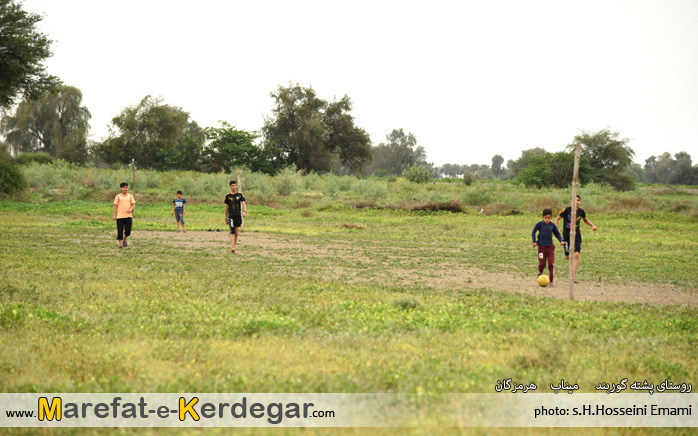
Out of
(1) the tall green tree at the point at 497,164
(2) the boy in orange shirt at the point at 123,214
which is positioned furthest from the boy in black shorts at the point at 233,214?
(1) the tall green tree at the point at 497,164

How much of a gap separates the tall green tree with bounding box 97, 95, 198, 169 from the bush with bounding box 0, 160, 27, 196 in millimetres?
35726

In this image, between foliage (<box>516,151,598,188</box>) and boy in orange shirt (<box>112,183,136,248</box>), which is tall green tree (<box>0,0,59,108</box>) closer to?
boy in orange shirt (<box>112,183,136,248</box>)

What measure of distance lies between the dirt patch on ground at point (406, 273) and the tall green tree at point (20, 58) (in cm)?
1359

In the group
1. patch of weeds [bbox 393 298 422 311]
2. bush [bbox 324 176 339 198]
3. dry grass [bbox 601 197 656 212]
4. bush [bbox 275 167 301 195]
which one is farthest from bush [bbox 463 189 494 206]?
patch of weeds [bbox 393 298 422 311]

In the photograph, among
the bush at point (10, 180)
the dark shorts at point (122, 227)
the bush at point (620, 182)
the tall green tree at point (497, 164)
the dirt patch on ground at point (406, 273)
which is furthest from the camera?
the tall green tree at point (497, 164)

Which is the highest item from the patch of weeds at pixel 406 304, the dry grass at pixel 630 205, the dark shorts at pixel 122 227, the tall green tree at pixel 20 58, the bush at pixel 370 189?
the tall green tree at pixel 20 58

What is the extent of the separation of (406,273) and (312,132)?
59.5 metres

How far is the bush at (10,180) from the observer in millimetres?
38500

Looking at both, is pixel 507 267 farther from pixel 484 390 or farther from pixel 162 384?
pixel 162 384

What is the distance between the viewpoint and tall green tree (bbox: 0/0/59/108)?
2874 cm

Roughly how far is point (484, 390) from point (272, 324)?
3323mm

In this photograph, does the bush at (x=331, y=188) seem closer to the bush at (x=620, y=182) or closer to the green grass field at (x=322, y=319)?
the green grass field at (x=322, y=319)

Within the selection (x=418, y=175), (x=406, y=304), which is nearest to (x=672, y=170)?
(x=418, y=175)

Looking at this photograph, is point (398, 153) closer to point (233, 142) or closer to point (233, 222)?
point (233, 142)
